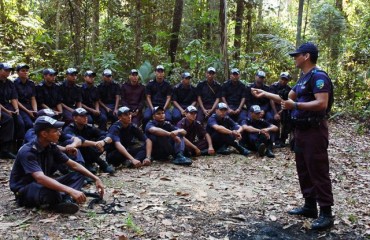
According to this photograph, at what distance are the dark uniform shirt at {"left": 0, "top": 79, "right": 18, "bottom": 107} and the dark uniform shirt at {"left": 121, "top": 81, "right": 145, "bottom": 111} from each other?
8.57 feet

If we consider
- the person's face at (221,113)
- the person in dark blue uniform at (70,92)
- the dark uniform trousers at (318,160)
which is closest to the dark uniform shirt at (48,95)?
the person in dark blue uniform at (70,92)

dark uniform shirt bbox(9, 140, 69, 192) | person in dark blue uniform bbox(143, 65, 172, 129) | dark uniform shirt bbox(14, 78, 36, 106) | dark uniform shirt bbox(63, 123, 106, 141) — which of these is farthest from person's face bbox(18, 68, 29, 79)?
dark uniform shirt bbox(9, 140, 69, 192)

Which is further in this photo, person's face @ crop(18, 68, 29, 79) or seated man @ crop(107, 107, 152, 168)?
person's face @ crop(18, 68, 29, 79)

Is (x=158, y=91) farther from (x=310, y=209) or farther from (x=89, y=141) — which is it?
(x=310, y=209)

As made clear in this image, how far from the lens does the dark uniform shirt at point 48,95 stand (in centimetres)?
851

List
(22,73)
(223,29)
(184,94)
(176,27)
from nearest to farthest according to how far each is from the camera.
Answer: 1. (22,73)
2. (184,94)
3. (223,29)
4. (176,27)

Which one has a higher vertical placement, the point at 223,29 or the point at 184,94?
the point at 223,29

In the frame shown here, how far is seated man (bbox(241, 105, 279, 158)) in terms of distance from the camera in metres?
8.32

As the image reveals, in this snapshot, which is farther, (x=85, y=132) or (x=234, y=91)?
(x=234, y=91)


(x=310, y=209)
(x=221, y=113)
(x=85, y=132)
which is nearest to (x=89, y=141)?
(x=85, y=132)

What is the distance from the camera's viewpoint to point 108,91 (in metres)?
9.55

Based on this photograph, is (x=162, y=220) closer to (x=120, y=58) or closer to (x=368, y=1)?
(x=120, y=58)

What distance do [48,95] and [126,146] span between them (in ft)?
8.06

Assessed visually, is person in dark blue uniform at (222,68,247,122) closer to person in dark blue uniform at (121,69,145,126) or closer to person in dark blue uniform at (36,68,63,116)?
person in dark blue uniform at (121,69,145,126)
